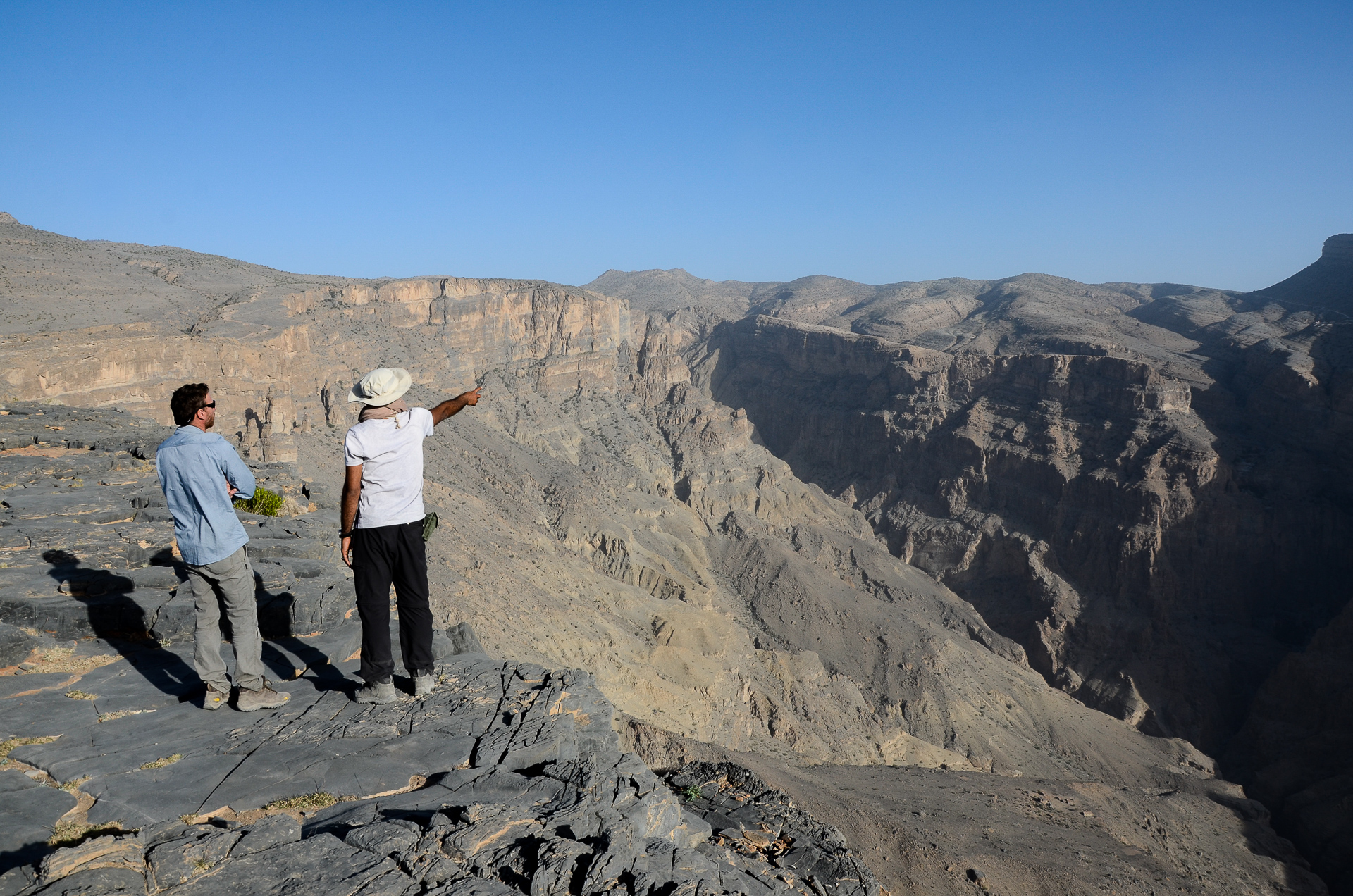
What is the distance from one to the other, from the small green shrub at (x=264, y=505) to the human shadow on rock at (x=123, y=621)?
3.15 meters

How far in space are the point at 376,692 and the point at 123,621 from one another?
3072 millimetres

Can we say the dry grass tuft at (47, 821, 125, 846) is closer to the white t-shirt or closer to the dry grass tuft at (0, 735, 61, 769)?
the dry grass tuft at (0, 735, 61, 769)

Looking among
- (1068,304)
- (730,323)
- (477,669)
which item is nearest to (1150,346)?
(1068,304)

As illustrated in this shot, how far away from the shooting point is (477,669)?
668 cm

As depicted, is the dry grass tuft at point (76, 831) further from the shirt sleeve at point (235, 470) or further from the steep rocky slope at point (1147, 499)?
the steep rocky slope at point (1147, 499)

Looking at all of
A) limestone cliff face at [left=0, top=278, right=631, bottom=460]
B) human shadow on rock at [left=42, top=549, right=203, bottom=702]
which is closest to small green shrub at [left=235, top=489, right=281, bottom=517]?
human shadow on rock at [left=42, top=549, right=203, bottom=702]

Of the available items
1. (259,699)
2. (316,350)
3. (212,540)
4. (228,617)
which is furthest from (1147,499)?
(316,350)

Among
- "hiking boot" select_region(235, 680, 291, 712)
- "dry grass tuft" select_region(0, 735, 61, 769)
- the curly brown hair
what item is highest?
the curly brown hair

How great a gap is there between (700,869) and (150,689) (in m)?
4.77

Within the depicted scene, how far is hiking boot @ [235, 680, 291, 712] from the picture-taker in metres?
5.46

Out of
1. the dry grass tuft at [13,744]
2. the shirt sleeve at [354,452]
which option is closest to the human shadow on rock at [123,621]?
the dry grass tuft at [13,744]

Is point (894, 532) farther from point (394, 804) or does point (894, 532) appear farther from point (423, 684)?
point (394, 804)

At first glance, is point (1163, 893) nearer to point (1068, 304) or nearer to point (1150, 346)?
point (1150, 346)

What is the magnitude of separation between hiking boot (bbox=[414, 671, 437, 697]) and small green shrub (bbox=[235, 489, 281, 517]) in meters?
6.26
